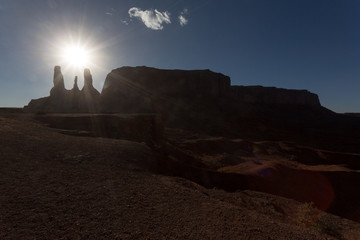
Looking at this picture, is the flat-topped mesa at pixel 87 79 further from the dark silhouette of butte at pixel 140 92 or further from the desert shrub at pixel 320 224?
the desert shrub at pixel 320 224

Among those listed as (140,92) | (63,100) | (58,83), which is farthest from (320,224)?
(58,83)

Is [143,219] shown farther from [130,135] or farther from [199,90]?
[199,90]

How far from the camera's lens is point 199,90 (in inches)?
2319

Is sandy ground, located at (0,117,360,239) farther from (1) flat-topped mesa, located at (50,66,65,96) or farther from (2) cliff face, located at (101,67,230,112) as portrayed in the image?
(1) flat-topped mesa, located at (50,66,65,96)

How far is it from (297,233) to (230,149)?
16.4 m

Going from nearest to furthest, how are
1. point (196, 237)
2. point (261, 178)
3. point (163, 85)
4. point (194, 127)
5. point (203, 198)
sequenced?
point (196, 237), point (203, 198), point (261, 178), point (194, 127), point (163, 85)

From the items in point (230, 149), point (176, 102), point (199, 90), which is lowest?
point (230, 149)

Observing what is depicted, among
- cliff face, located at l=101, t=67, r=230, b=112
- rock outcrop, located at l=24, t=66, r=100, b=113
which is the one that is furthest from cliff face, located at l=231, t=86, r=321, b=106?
rock outcrop, located at l=24, t=66, r=100, b=113

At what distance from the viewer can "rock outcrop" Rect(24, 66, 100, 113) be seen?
41.1 m

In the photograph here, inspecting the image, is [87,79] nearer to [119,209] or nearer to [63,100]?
[63,100]

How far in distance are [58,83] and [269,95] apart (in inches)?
3266

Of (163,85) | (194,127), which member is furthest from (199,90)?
(194,127)

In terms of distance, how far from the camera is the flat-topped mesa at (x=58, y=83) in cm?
4222

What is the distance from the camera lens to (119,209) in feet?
11.8
